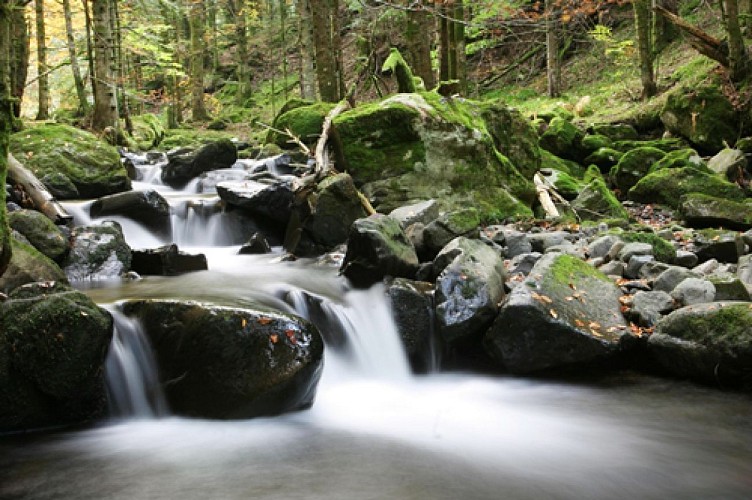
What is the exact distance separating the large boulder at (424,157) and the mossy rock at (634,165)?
3.48 meters

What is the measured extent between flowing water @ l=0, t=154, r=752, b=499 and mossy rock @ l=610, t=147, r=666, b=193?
8156 mm

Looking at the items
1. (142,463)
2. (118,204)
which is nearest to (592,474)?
(142,463)

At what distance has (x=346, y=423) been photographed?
4480 mm

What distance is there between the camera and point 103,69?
1323 centimetres

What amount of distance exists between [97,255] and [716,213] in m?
8.33

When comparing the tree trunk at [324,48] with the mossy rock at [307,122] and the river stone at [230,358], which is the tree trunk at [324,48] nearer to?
the mossy rock at [307,122]

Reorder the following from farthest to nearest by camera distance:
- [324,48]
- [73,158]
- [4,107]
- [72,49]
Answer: [72,49] < [324,48] < [73,158] < [4,107]

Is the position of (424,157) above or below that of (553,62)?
below

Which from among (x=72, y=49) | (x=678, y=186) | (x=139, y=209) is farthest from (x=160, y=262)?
(x=72, y=49)

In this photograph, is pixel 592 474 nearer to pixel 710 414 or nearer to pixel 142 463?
pixel 710 414

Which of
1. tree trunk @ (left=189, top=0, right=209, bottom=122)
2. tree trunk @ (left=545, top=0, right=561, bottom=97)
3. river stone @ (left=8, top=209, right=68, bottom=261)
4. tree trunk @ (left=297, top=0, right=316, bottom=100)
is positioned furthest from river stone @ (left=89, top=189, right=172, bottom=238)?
tree trunk @ (left=545, top=0, right=561, bottom=97)

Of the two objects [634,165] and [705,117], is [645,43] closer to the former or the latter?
[705,117]

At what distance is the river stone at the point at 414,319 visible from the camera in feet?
18.1

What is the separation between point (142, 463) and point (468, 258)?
11.1 feet
